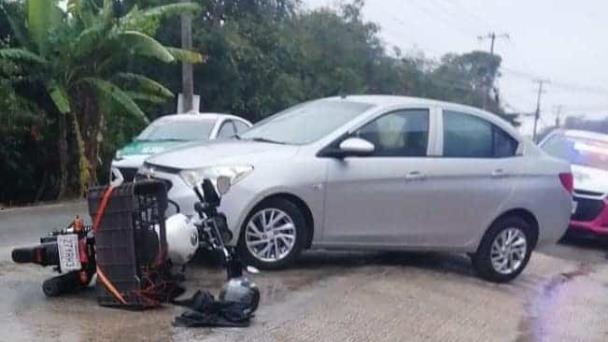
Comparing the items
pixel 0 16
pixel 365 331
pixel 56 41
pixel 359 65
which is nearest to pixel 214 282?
pixel 365 331

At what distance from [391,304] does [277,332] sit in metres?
1.41

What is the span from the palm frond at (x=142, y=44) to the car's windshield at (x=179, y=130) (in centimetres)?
253

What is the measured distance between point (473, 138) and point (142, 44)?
30.9ft

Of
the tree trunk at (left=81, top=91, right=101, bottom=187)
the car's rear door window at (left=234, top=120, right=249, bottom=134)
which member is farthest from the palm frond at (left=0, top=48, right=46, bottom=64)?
the car's rear door window at (left=234, top=120, right=249, bottom=134)

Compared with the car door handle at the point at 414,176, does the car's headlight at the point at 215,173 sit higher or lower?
higher

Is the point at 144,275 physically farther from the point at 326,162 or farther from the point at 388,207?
the point at 388,207

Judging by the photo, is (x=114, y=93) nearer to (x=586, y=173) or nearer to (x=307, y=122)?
(x=586, y=173)

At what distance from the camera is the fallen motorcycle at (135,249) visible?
6.10 metres

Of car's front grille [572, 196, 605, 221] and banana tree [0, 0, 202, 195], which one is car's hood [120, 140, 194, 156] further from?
car's front grille [572, 196, 605, 221]

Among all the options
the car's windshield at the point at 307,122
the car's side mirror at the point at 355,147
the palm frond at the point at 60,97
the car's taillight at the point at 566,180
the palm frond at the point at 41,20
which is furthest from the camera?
the palm frond at the point at 41,20

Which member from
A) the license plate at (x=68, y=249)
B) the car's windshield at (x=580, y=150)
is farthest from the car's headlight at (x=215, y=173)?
the car's windshield at (x=580, y=150)

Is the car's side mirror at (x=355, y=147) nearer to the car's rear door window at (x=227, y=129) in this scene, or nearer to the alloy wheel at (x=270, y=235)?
the alloy wheel at (x=270, y=235)

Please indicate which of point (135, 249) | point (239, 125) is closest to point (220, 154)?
point (135, 249)

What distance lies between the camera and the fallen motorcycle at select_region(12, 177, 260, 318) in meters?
6.10
